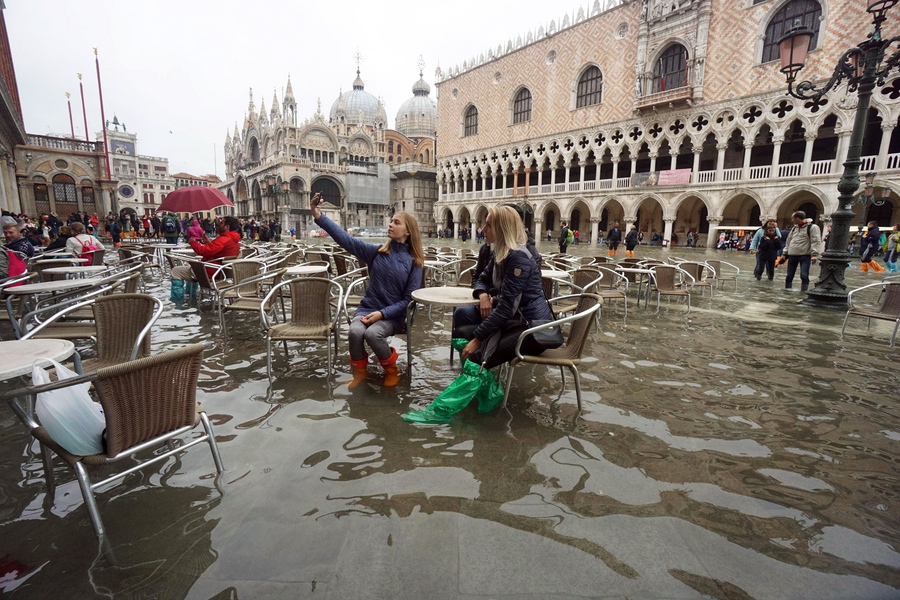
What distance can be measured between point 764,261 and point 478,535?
1098cm

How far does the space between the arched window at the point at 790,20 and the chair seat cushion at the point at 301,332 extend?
2430 centimetres

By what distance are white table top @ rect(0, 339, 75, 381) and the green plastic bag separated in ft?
5.97

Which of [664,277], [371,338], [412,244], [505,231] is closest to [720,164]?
[664,277]

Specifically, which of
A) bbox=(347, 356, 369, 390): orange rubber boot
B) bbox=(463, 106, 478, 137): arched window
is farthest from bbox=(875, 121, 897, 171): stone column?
bbox=(463, 106, 478, 137): arched window

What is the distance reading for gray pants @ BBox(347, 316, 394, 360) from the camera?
3.30 metres

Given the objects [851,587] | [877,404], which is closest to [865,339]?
[877,404]

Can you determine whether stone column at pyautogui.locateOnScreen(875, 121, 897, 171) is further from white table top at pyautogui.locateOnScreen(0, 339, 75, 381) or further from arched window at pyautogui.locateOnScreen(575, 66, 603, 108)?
white table top at pyautogui.locateOnScreen(0, 339, 75, 381)

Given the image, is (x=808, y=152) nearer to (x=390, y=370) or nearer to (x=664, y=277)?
(x=664, y=277)

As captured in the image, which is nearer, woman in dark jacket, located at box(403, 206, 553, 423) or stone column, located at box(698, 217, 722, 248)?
woman in dark jacket, located at box(403, 206, 553, 423)

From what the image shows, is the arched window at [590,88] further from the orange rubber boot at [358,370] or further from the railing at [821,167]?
the orange rubber boot at [358,370]

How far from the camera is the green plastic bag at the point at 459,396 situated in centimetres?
273

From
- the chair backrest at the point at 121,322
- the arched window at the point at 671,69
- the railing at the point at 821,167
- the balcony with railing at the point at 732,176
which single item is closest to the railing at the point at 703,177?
the balcony with railing at the point at 732,176

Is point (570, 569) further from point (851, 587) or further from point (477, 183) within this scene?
point (477, 183)

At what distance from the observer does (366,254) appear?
360 cm
